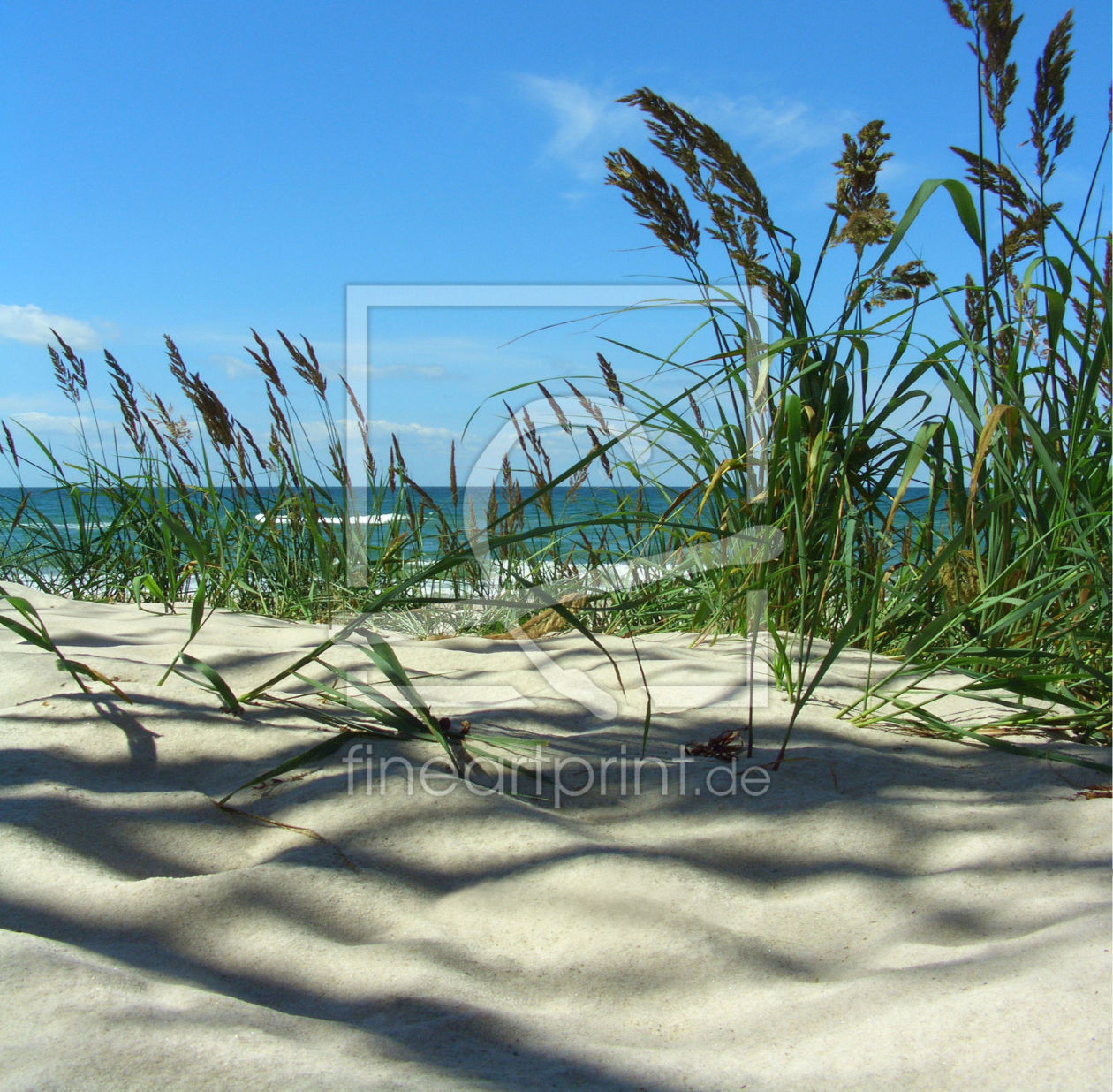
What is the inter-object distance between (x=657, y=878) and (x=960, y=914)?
376 mm

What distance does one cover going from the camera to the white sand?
758 millimetres

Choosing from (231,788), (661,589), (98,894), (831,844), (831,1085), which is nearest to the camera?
(831,1085)

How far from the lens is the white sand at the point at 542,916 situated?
758 millimetres

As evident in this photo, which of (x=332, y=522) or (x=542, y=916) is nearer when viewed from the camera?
(x=542, y=916)

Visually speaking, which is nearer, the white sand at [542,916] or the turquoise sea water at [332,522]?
the white sand at [542,916]

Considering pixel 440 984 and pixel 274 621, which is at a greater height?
pixel 274 621

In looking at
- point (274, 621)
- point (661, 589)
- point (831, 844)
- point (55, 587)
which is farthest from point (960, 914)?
point (55, 587)

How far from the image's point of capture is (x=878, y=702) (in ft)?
5.90

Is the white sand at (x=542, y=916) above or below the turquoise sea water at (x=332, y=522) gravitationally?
below

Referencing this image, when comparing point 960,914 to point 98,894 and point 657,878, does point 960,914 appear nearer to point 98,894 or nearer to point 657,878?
point 657,878

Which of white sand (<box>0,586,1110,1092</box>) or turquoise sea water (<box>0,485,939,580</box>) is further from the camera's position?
turquoise sea water (<box>0,485,939,580</box>)

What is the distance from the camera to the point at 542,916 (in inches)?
42.6

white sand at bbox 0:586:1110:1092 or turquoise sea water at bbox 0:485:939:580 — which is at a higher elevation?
turquoise sea water at bbox 0:485:939:580

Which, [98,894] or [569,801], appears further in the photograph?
[569,801]
